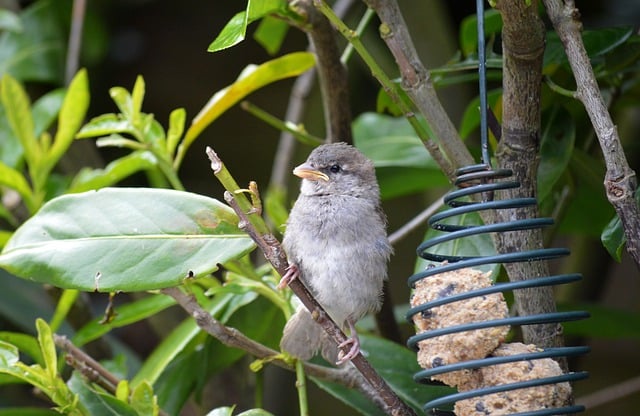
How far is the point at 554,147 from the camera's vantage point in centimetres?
229

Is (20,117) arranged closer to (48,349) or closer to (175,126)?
(175,126)

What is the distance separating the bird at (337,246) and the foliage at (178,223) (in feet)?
0.37

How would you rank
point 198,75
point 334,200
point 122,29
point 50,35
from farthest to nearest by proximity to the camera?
point 198,75
point 122,29
point 50,35
point 334,200

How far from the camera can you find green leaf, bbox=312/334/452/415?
238cm

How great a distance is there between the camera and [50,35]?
389 cm

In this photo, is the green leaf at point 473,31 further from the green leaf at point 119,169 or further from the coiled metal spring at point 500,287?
the green leaf at point 119,169

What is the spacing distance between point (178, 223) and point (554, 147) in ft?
3.19

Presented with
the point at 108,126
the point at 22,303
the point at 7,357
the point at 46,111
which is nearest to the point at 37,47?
the point at 46,111

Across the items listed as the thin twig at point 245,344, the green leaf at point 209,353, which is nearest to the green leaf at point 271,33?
the green leaf at point 209,353

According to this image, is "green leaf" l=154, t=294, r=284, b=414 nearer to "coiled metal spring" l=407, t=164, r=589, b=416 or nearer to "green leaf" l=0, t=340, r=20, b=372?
"green leaf" l=0, t=340, r=20, b=372

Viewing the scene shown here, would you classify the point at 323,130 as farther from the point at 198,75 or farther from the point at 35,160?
the point at 35,160

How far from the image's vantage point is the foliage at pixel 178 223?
1981 mm

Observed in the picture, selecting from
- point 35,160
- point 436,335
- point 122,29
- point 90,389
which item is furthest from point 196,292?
point 122,29

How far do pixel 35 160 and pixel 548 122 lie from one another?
1.51m
